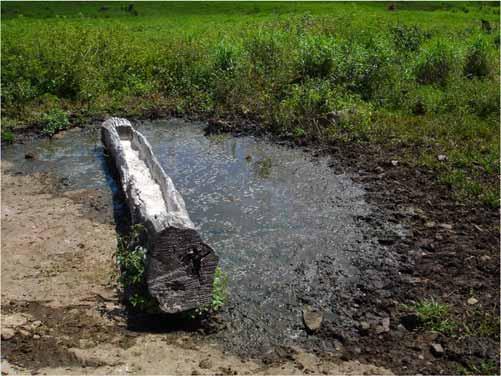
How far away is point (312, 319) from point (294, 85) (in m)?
8.10

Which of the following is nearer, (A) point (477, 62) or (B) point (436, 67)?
(B) point (436, 67)

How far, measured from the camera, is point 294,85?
12781mm

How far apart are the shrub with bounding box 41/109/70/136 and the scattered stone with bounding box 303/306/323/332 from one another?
25.5ft

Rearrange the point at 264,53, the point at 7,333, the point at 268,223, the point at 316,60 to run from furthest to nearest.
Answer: the point at 264,53 → the point at 316,60 → the point at 268,223 → the point at 7,333

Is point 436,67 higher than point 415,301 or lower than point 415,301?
higher

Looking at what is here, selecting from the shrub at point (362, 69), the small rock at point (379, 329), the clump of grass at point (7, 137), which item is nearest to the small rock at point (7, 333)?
the small rock at point (379, 329)

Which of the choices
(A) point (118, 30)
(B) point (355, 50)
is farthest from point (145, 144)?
(A) point (118, 30)

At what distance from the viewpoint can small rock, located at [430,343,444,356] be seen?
Result: 4905 mm

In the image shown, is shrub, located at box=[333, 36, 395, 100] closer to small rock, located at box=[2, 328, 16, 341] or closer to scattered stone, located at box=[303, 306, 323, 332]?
scattered stone, located at box=[303, 306, 323, 332]

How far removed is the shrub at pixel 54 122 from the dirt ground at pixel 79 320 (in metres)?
3.73

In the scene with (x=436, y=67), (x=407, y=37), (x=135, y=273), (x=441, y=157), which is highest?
(x=407, y=37)

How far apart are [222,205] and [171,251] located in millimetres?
2944

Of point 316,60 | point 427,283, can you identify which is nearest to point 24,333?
point 427,283

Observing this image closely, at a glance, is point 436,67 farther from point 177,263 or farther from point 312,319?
point 177,263
